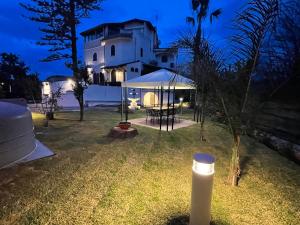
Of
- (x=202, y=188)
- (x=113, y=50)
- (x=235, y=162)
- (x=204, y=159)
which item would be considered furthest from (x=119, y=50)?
(x=202, y=188)

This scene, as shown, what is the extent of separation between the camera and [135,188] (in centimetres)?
309

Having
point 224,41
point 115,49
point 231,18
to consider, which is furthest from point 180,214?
→ point 115,49

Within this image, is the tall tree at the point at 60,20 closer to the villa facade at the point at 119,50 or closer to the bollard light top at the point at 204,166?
the villa facade at the point at 119,50

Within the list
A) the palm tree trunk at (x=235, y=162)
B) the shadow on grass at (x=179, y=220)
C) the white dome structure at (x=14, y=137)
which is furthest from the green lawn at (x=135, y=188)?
the white dome structure at (x=14, y=137)

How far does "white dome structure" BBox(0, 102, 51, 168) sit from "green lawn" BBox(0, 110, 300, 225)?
40 cm

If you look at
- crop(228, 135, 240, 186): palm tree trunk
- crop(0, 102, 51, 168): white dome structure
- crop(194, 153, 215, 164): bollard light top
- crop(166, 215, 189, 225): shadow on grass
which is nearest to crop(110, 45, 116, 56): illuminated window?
crop(0, 102, 51, 168): white dome structure

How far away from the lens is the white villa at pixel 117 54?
19.9m

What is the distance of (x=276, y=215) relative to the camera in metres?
2.49

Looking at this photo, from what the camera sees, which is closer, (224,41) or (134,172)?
(224,41)

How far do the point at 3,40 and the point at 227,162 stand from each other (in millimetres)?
207495

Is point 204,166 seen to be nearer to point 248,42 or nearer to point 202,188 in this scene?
point 202,188

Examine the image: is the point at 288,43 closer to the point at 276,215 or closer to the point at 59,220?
the point at 276,215

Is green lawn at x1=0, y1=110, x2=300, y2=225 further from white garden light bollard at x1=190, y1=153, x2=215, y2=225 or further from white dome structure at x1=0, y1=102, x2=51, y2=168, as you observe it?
white garden light bollard at x1=190, y1=153, x2=215, y2=225

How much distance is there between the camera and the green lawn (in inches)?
94.8
